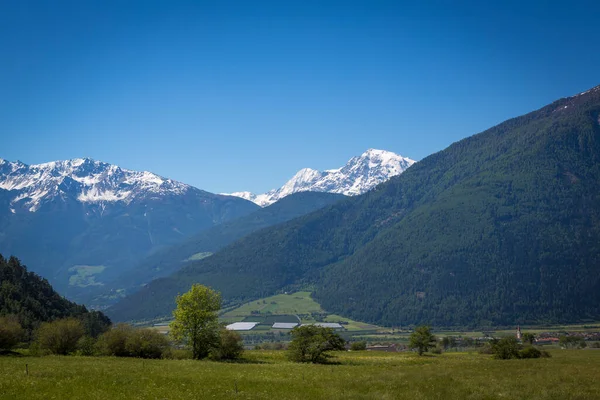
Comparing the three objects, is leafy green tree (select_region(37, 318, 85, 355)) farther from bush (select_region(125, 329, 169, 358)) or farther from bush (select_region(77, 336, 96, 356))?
bush (select_region(125, 329, 169, 358))

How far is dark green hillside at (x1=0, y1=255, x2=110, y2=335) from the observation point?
5207 inches

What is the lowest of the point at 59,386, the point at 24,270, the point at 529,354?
the point at 529,354

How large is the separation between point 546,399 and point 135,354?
52738mm

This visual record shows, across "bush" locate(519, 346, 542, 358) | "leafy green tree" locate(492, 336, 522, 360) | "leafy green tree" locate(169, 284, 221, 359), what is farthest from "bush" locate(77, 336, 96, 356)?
"bush" locate(519, 346, 542, 358)

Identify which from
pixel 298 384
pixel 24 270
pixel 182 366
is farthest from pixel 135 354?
pixel 24 270

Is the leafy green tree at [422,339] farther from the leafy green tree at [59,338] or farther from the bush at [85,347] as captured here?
the leafy green tree at [59,338]

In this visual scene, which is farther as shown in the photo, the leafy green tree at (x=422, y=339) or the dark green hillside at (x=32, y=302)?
the dark green hillside at (x=32, y=302)

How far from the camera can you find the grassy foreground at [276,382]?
35.8m

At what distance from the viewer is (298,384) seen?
42.1 metres

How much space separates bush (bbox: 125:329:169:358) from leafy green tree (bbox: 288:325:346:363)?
19520 millimetres

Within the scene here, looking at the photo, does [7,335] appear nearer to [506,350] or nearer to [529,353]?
[506,350]

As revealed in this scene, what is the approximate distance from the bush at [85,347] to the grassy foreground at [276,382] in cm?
1195

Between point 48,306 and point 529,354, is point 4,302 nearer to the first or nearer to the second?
point 48,306

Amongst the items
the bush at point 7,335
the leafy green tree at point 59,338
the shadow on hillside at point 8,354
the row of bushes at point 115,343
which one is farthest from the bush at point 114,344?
the bush at point 7,335
